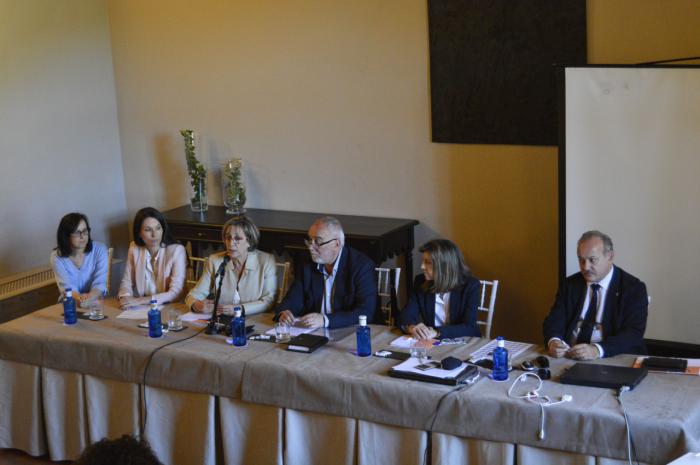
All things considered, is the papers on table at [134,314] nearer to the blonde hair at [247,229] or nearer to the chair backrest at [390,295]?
the blonde hair at [247,229]

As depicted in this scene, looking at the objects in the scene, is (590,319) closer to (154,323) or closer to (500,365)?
(500,365)

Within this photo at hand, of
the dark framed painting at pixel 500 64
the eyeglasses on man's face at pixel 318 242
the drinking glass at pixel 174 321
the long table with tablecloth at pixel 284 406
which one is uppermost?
the dark framed painting at pixel 500 64

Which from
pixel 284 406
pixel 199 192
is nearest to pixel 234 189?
pixel 199 192

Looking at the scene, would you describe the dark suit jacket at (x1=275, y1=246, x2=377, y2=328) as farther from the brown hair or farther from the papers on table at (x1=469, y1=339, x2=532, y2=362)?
the papers on table at (x1=469, y1=339, x2=532, y2=362)

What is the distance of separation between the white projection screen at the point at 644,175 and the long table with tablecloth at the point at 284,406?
100 cm

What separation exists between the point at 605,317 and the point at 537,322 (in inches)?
57.3

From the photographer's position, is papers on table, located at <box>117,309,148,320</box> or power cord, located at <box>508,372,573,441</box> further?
papers on table, located at <box>117,309,148,320</box>

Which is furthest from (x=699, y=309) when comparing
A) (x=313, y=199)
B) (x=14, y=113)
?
(x=14, y=113)

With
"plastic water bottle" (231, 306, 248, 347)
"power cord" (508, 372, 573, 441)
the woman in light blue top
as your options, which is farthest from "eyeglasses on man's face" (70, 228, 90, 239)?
"power cord" (508, 372, 573, 441)

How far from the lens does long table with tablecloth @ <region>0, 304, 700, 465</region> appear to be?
11.0 feet

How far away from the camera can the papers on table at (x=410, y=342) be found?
13.6 feet

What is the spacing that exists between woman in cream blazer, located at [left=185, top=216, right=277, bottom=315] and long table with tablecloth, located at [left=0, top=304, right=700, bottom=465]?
220mm

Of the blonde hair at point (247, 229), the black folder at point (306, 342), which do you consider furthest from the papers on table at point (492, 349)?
the blonde hair at point (247, 229)

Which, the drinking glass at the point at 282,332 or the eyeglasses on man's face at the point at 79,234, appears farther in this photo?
the eyeglasses on man's face at the point at 79,234
